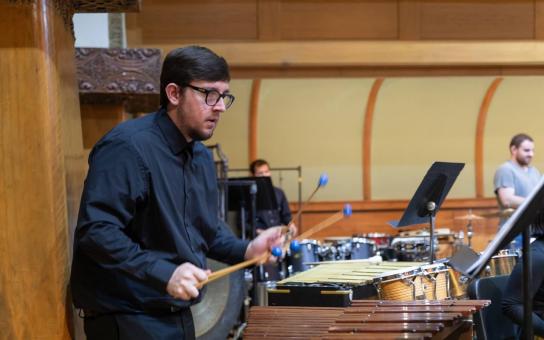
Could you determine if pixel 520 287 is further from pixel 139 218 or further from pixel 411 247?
pixel 411 247

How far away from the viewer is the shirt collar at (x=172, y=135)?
2.74 metres

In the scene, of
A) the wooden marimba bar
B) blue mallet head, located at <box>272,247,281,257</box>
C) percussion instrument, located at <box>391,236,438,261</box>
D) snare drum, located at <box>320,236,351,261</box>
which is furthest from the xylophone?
percussion instrument, located at <box>391,236,438,261</box>

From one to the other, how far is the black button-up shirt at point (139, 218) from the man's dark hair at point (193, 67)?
146 millimetres

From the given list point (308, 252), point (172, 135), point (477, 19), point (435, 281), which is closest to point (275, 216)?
point (308, 252)

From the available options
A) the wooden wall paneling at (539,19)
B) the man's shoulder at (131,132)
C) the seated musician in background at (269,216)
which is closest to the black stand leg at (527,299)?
the man's shoulder at (131,132)

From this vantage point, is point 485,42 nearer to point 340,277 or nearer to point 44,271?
point 340,277

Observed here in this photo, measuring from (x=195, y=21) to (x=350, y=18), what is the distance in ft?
4.72

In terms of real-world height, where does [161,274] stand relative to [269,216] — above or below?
above

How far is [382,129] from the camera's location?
9.80 meters

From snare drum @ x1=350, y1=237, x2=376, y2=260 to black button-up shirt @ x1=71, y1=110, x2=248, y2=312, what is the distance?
4.36 m

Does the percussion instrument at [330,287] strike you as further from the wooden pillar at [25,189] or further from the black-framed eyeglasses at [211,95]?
the wooden pillar at [25,189]

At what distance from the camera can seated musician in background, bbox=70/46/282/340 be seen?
2.42 meters

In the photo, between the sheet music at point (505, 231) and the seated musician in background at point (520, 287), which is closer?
the sheet music at point (505, 231)

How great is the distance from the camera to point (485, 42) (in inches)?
301
